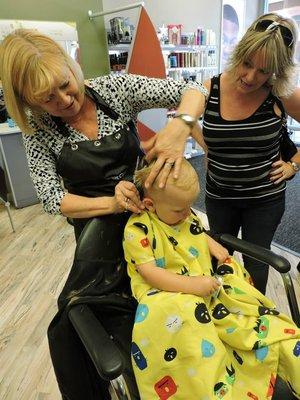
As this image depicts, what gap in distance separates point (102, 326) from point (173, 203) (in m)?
0.41

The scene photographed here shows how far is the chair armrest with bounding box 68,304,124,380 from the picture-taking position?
0.69 meters

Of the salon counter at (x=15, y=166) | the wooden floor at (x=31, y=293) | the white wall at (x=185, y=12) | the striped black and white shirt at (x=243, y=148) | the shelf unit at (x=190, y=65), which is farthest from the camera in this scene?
the white wall at (x=185, y=12)

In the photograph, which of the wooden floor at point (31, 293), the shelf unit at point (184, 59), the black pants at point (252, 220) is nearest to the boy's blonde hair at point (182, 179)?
the black pants at point (252, 220)

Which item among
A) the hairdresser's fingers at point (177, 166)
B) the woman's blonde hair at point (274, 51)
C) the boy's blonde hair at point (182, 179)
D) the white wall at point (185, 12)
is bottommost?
the boy's blonde hair at point (182, 179)

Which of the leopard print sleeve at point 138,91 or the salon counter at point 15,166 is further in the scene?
the salon counter at point 15,166

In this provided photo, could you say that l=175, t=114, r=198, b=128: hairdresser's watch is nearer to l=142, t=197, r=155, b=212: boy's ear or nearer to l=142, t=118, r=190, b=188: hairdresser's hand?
l=142, t=118, r=190, b=188: hairdresser's hand

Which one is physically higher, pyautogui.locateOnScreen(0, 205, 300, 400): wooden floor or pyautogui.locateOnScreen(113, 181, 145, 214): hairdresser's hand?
pyautogui.locateOnScreen(113, 181, 145, 214): hairdresser's hand

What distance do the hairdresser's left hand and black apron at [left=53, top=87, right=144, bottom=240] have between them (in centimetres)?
56

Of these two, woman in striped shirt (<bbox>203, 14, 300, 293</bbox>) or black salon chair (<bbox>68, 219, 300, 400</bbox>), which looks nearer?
black salon chair (<bbox>68, 219, 300, 400</bbox>)

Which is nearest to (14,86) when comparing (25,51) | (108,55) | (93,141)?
(25,51)

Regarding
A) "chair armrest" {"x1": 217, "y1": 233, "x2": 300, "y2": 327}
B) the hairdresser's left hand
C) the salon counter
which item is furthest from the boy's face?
the salon counter

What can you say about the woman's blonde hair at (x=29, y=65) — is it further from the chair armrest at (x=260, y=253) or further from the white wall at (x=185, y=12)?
the white wall at (x=185, y=12)

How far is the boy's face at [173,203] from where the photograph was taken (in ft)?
2.99

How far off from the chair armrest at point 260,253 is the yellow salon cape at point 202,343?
14 centimetres
